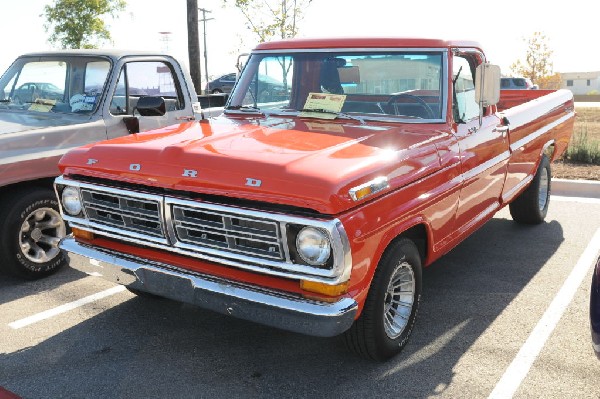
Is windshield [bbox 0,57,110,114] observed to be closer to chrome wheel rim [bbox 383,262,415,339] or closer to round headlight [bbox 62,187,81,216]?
round headlight [bbox 62,187,81,216]

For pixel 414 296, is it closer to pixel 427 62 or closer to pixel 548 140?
pixel 427 62

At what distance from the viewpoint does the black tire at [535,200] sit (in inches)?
248

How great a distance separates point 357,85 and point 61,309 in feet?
8.89

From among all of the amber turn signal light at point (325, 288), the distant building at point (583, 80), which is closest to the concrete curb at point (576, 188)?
the amber turn signal light at point (325, 288)

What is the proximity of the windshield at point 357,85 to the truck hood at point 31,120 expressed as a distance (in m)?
1.53

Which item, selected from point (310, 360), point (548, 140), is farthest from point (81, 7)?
point (310, 360)

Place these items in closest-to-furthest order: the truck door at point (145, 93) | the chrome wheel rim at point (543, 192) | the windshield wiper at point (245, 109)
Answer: the windshield wiper at point (245, 109) → the truck door at point (145, 93) → the chrome wheel rim at point (543, 192)

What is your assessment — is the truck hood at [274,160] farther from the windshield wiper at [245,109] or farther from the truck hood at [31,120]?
the truck hood at [31,120]

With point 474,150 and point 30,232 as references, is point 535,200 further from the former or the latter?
point 30,232

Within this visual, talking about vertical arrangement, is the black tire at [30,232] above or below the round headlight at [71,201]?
below

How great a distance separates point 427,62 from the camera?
434cm

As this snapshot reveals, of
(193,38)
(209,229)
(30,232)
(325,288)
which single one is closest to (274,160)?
(209,229)

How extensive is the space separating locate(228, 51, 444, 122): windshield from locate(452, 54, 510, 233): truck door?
0.22 meters

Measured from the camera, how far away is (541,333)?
4.11m
